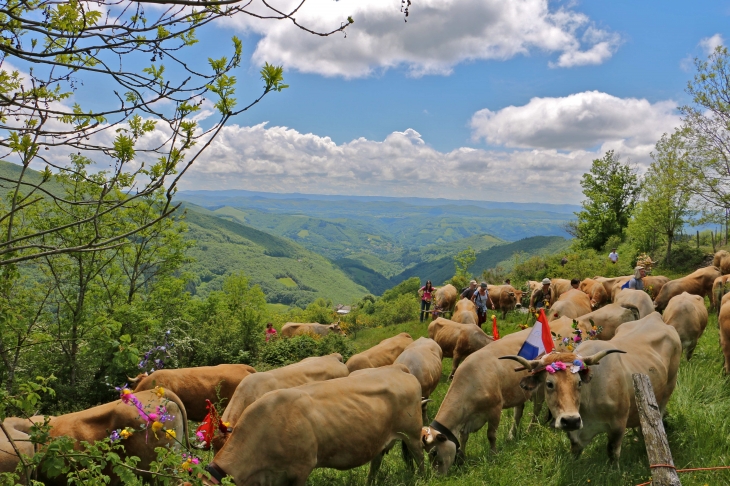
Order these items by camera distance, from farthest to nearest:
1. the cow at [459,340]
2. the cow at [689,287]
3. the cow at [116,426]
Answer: the cow at [689,287] → the cow at [459,340] → the cow at [116,426]

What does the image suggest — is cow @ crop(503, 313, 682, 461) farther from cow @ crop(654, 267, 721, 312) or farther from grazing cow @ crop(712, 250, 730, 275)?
grazing cow @ crop(712, 250, 730, 275)

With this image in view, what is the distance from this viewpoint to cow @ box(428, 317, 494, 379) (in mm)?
13227

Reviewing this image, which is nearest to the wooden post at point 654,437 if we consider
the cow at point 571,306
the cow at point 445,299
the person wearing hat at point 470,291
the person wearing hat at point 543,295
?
the cow at point 571,306

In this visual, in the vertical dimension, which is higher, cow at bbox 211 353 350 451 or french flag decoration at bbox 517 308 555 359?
french flag decoration at bbox 517 308 555 359

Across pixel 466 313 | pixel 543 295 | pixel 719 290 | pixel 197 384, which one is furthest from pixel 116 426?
pixel 719 290

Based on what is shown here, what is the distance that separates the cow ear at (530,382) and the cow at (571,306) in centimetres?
727

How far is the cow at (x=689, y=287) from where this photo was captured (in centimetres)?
1659

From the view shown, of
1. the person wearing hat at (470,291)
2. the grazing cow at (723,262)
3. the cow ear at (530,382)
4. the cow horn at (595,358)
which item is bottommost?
the person wearing hat at (470,291)

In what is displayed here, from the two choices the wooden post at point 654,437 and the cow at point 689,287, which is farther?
the cow at point 689,287

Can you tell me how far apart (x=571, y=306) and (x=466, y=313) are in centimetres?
379

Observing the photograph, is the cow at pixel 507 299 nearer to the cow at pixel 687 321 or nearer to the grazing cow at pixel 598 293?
the grazing cow at pixel 598 293

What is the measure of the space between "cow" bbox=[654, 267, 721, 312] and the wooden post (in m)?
13.8

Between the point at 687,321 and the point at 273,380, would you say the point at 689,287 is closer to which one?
the point at 687,321

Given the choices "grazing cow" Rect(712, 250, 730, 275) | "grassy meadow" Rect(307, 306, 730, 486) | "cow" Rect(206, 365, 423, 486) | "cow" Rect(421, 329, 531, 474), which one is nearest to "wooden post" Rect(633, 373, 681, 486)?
"grassy meadow" Rect(307, 306, 730, 486)
